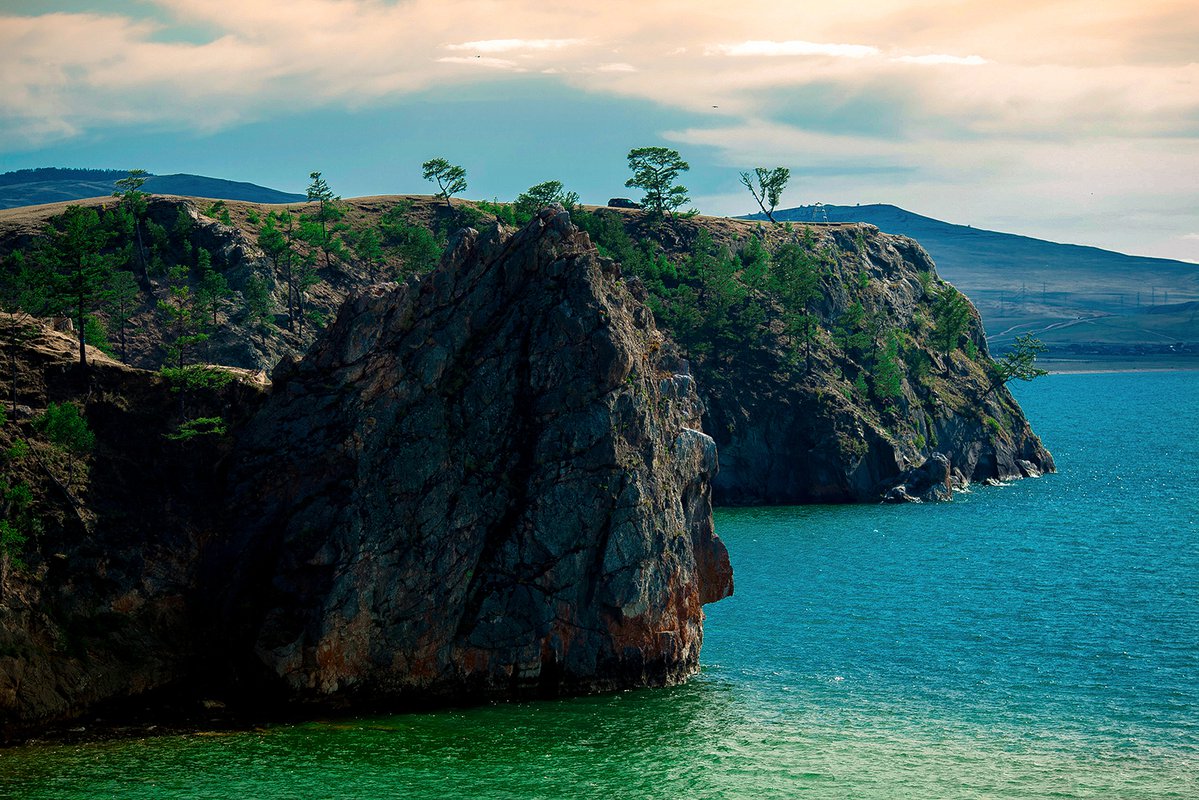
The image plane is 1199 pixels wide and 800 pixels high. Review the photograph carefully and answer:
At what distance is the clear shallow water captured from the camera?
57.4m

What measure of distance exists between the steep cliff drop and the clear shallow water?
4.08 m

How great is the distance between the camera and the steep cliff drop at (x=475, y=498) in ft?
229

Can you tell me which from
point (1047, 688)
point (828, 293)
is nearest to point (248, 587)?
point (1047, 688)

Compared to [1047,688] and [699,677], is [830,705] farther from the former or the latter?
[1047,688]

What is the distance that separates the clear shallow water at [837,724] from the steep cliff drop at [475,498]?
13.4 ft

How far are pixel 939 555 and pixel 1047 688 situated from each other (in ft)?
158

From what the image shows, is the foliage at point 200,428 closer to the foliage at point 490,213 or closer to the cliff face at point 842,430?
the cliff face at point 842,430

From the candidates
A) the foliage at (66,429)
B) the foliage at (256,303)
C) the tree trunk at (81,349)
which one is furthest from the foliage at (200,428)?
the foliage at (256,303)

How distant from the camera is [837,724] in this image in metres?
68.0

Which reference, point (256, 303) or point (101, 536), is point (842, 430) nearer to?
point (256, 303)

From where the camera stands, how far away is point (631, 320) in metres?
83.7

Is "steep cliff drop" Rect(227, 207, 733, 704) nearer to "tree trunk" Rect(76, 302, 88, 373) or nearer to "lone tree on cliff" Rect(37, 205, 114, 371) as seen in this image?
"tree trunk" Rect(76, 302, 88, 373)

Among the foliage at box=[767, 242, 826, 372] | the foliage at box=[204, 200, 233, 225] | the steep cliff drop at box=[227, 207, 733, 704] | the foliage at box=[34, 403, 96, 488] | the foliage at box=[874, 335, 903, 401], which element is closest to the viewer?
the steep cliff drop at box=[227, 207, 733, 704]

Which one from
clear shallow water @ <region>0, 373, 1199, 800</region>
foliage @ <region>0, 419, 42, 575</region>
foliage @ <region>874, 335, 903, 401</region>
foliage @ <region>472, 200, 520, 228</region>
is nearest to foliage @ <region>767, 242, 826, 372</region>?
foliage @ <region>874, 335, 903, 401</region>
